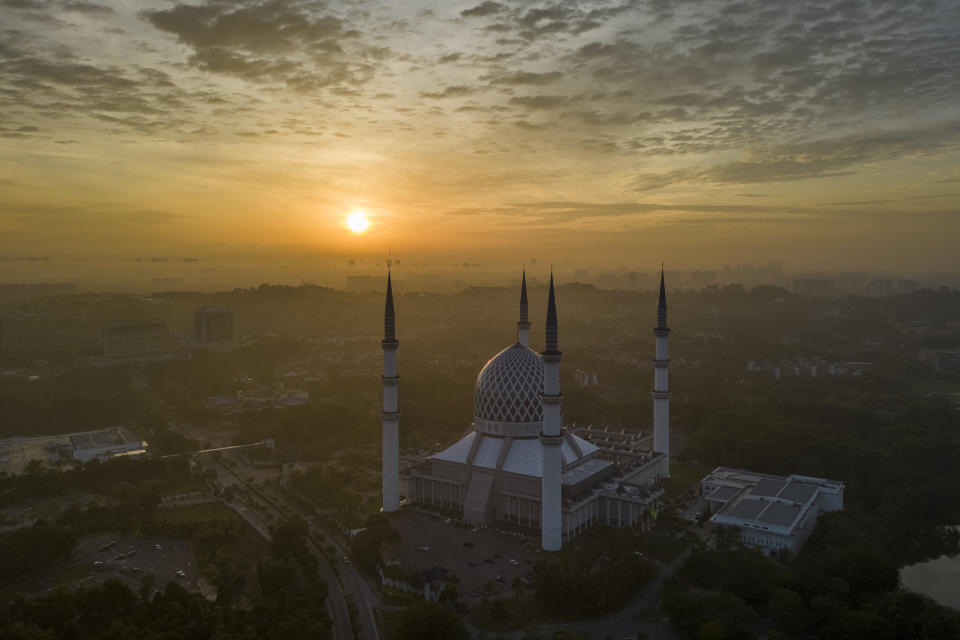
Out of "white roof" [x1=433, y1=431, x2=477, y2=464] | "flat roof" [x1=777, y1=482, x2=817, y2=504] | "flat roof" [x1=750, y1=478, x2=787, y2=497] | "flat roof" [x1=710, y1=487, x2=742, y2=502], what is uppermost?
"white roof" [x1=433, y1=431, x2=477, y2=464]

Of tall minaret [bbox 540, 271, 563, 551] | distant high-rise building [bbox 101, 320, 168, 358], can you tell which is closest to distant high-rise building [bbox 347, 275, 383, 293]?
distant high-rise building [bbox 101, 320, 168, 358]

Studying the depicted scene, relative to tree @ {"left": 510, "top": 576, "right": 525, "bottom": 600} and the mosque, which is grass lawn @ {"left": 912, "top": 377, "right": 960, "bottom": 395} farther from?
tree @ {"left": 510, "top": 576, "right": 525, "bottom": 600}

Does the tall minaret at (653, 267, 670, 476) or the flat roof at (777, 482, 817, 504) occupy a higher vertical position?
the tall minaret at (653, 267, 670, 476)

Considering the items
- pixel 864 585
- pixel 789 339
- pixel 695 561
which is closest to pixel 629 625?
pixel 695 561

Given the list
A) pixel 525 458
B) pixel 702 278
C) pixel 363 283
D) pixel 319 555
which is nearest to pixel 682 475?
pixel 525 458

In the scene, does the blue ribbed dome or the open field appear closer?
the blue ribbed dome

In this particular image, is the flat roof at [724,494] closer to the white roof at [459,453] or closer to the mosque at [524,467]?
the mosque at [524,467]
